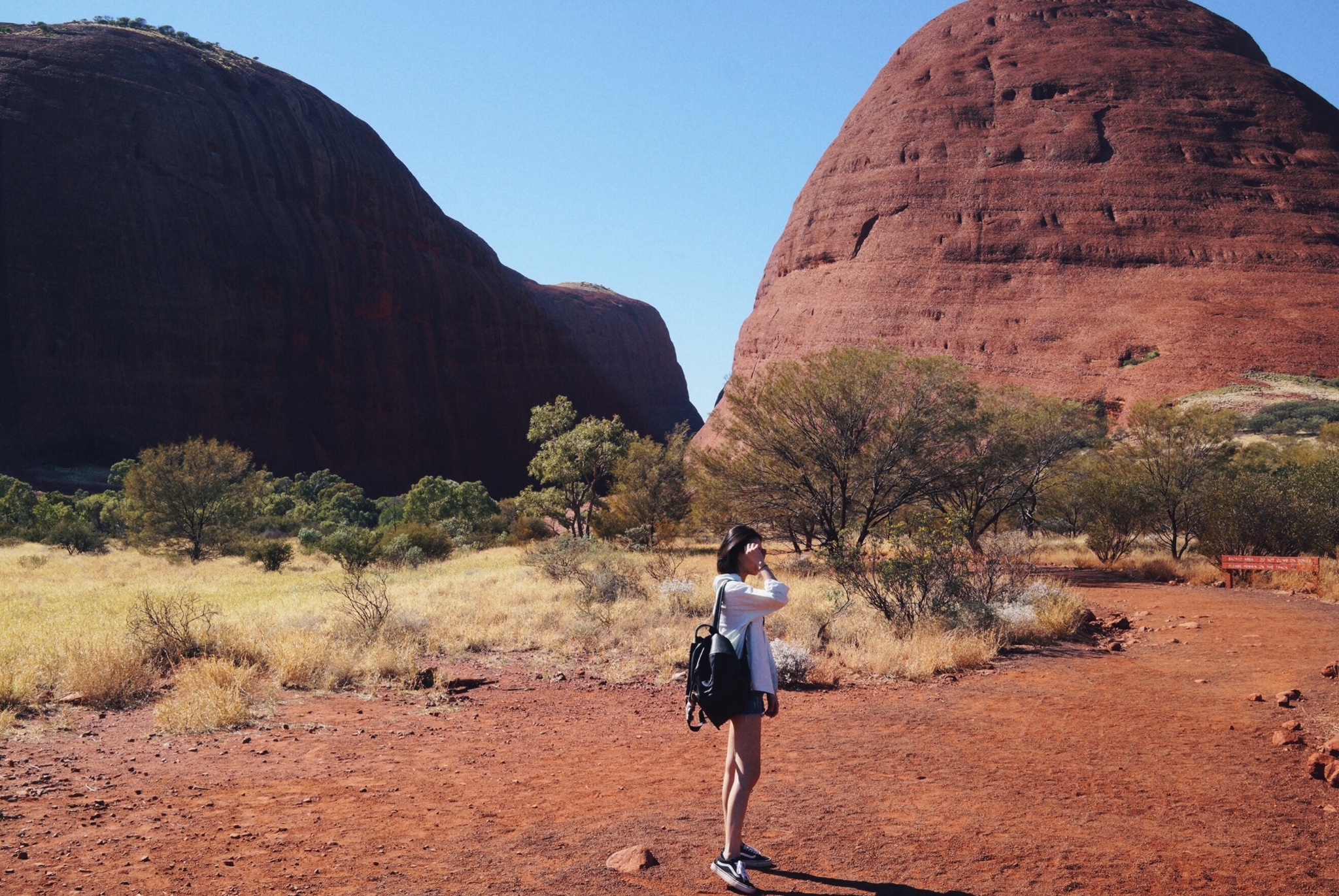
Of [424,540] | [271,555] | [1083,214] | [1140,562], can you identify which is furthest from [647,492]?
[1083,214]

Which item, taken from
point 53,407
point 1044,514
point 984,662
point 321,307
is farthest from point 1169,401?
point 53,407

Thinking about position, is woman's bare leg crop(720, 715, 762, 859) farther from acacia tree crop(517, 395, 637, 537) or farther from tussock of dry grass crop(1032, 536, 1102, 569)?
acacia tree crop(517, 395, 637, 537)

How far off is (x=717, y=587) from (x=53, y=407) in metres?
48.4

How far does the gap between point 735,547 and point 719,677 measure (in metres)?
0.61

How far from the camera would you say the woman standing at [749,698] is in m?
3.79

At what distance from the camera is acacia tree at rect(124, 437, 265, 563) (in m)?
23.2

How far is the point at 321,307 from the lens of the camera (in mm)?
52219

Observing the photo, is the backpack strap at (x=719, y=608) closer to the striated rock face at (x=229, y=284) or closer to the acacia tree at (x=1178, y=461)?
the acacia tree at (x=1178, y=461)

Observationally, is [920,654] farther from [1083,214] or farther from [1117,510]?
[1083,214]

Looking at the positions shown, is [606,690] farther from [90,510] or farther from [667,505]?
[90,510]

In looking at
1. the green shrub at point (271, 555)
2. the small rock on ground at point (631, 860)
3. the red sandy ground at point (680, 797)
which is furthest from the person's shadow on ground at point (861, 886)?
the green shrub at point (271, 555)

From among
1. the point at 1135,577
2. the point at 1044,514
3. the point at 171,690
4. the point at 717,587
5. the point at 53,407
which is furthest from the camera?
the point at 53,407

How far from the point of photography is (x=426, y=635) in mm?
9906

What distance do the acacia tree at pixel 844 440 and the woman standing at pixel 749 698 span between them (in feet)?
39.7
